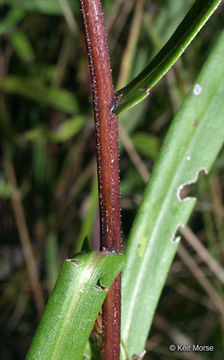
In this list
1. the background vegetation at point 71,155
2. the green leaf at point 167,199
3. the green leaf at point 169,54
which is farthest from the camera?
the background vegetation at point 71,155

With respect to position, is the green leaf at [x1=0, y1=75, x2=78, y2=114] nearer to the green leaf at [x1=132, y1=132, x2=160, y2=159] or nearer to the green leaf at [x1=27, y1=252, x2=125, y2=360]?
the green leaf at [x1=132, y1=132, x2=160, y2=159]

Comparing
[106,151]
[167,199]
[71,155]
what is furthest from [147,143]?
[106,151]

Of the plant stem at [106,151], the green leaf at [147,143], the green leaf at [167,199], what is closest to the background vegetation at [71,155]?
the green leaf at [147,143]

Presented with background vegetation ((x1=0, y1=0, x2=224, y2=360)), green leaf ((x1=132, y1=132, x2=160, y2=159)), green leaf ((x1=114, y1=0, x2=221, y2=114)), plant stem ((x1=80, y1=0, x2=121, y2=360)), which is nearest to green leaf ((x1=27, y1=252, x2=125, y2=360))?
plant stem ((x1=80, y1=0, x2=121, y2=360))

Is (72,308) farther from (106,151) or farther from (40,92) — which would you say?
(40,92)

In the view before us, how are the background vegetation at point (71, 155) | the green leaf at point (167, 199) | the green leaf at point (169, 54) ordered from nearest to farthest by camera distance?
the green leaf at point (169, 54) < the green leaf at point (167, 199) < the background vegetation at point (71, 155)

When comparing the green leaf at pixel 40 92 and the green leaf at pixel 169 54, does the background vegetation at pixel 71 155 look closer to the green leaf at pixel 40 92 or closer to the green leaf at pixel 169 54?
the green leaf at pixel 40 92
